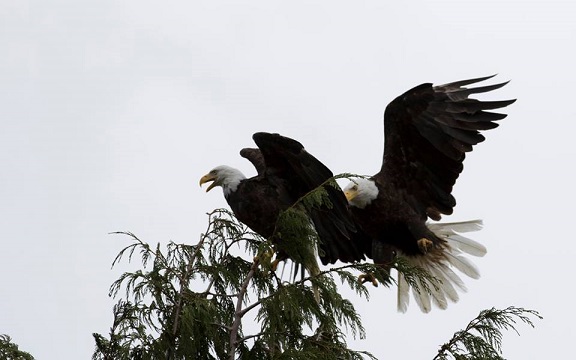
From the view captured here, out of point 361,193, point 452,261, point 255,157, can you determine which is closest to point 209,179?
point 255,157

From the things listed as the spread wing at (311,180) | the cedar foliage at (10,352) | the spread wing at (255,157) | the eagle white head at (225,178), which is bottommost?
the cedar foliage at (10,352)

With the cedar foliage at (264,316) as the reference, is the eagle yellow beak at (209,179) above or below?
above

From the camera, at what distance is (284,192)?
283 inches

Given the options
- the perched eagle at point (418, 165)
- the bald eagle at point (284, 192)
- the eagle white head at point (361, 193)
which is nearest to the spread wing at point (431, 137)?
the perched eagle at point (418, 165)

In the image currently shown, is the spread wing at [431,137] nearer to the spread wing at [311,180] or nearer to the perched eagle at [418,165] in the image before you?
the perched eagle at [418,165]

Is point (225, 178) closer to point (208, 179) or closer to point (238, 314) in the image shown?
point (208, 179)

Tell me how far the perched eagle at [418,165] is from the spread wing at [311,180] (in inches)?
21.1

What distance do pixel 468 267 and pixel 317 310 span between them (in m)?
3.14

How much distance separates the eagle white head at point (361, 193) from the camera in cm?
776

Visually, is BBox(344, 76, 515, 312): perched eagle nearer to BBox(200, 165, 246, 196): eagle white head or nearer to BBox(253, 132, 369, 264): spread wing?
BBox(253, 132, 369, 264): spread wing

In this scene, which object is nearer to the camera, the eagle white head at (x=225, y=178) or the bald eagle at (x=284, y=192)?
the bald eagle at (x=284, y=192)

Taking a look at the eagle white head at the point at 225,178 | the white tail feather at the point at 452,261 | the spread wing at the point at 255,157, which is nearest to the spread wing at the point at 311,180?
the eagle white head at the point at 225,178

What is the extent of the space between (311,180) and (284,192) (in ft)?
1.13

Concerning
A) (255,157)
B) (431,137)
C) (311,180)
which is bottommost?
(311,180)
